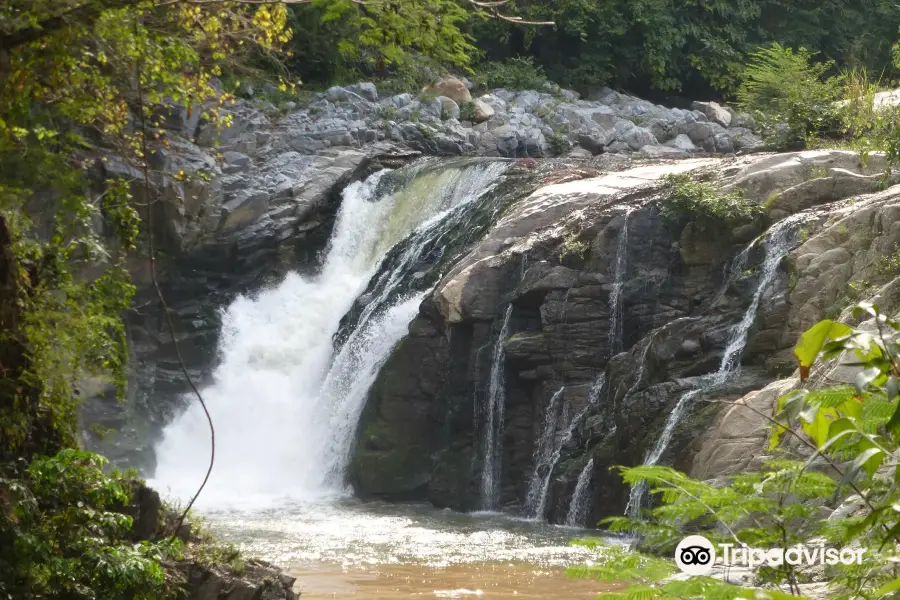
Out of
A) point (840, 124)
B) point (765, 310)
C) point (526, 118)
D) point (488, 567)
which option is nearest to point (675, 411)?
point (765, 310)

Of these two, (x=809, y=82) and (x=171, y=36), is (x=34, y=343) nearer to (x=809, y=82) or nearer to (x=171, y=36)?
(x=171, y=36)

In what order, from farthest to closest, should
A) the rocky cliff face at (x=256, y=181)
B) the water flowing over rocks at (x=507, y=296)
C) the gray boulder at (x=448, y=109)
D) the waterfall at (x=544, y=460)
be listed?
1. the gray boulder at (x=448, y=109)
2. the rocky cliff face at (x=256, y=181)
3. the waterfall at (x=544, y=460)
4. the water flowing over rocks at (x=507, y=296)

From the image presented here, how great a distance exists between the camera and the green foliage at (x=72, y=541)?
18.4ft

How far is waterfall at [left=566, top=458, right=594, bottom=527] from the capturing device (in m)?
12.4

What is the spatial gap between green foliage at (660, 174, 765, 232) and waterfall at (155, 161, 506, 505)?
13.8 feet

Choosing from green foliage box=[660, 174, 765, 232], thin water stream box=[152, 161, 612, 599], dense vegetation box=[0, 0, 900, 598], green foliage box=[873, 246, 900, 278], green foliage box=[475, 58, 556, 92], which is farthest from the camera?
green foliage box=[475, 58, 556, 92]

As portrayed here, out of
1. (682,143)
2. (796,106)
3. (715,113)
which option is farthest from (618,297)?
(715,113)

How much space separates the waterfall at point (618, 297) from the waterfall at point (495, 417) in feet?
4.70

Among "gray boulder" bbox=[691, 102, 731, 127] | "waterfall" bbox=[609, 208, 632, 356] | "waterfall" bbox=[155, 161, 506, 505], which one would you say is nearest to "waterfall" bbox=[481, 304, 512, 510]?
"waterfall" bbox=[609, 208, 632, 356]

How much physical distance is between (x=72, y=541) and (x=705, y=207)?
967 centimetres

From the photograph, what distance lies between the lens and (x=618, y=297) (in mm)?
13812

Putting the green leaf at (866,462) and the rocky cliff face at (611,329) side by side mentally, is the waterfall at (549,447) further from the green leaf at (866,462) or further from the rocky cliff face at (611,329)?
the green leaf at (866,462)

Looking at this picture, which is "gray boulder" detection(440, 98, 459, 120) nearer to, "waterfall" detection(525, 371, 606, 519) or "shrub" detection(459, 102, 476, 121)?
"shrub" detection(459, 102, 476, 121)

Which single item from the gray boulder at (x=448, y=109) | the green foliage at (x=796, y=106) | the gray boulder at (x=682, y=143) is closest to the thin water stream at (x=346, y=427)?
the gray boulder at (x=448, y=109)
